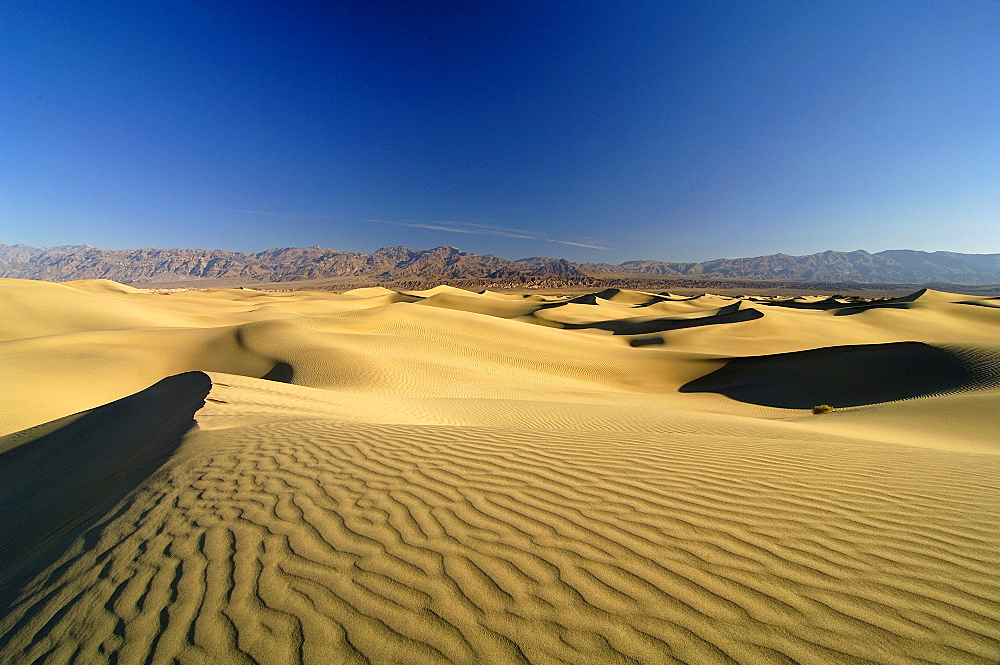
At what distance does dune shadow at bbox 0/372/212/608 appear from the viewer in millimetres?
3291

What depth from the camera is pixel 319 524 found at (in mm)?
2646

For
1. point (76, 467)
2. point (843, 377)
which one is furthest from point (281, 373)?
point (843, 377)

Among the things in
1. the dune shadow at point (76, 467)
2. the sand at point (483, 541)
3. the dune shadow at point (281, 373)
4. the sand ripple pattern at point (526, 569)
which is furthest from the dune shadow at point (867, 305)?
the dune shadow at point (76, 467)

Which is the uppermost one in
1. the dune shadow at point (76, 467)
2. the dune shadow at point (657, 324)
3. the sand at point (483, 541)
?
the sand at point (483, 541)

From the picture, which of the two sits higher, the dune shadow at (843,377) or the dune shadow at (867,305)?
the dune shadow at (867,305)

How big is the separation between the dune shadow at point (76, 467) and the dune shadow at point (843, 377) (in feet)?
47.6

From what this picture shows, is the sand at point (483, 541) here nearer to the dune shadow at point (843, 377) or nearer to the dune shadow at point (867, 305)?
the dune shadow at point (843, 377)

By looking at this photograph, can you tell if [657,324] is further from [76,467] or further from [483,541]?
[76,467]

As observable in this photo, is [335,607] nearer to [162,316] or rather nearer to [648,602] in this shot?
[648,602]

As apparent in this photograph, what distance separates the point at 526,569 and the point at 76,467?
21.8ft

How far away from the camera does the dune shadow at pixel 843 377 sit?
457 inches

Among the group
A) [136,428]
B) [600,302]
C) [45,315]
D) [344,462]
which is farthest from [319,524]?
[600,302]

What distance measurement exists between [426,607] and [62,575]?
2428 mm

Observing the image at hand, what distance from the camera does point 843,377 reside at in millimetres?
13250
